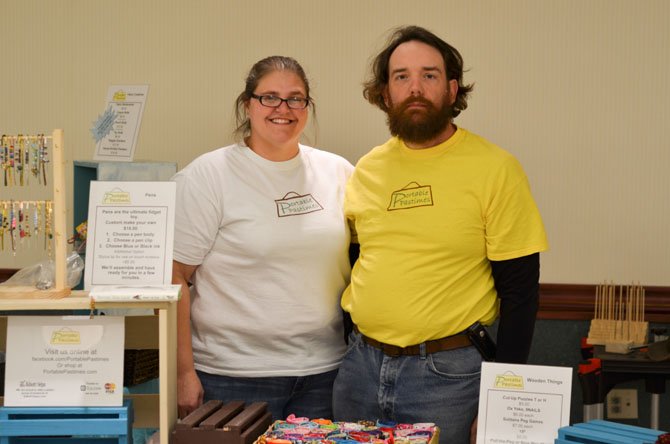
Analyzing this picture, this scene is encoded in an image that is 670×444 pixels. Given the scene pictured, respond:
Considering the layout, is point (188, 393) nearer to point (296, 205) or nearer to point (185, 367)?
point (185, 367)

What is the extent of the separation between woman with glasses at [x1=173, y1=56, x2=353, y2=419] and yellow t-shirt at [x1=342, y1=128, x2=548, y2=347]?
0.63 feet

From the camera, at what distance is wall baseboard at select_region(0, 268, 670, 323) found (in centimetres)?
362

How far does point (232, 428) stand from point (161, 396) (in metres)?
0.19

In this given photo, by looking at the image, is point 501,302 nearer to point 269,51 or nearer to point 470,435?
point 470,435

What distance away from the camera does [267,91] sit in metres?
2.52

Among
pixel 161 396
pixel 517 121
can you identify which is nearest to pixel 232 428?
pixel 161 396

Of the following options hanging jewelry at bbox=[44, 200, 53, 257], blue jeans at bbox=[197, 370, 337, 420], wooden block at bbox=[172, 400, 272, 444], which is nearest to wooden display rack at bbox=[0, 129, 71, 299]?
hanging jewelry at bbox=[44, 200, 53, 257]

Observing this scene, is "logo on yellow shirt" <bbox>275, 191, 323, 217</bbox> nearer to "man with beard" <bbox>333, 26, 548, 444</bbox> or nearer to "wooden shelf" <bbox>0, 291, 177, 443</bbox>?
"man with beard" <bbox>333, 26, 548, 444</bbox>

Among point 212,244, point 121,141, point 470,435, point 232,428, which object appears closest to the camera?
point 232,428

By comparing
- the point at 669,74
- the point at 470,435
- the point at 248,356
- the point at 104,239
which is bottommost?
the point at 470,435

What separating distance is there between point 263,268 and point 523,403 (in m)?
0.85

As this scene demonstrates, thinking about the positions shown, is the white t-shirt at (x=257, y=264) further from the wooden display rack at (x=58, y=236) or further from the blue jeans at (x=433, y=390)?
the wooden display rack at (x=58, y=236)

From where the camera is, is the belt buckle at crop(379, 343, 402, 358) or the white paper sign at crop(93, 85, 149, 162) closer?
the belt buckle at crop(379, 343, 402, 358)

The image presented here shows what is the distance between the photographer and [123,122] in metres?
3.28
